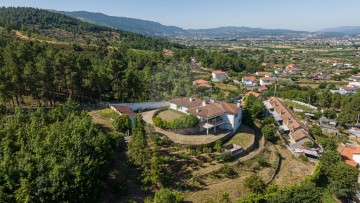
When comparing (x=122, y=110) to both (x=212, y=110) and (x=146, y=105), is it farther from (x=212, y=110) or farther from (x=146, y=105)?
(x=212, y=110)

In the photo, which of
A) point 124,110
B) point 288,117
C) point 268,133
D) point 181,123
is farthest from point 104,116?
point 288,117

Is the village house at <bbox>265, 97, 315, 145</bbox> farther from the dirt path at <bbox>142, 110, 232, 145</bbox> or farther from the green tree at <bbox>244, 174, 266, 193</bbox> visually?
the green tree at <bbox>244, 174, 266, 193</bbox>

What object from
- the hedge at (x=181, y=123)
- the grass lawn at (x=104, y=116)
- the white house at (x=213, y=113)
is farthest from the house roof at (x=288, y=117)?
the grass lawn at (x=104, y=116)

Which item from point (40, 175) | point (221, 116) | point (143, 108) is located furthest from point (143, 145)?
point (143, 108)

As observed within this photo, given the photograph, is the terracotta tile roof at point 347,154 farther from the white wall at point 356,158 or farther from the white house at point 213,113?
the white house at point 213,113

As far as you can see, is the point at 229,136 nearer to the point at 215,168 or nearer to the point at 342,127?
the point at 215,168

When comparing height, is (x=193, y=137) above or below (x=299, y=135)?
above
